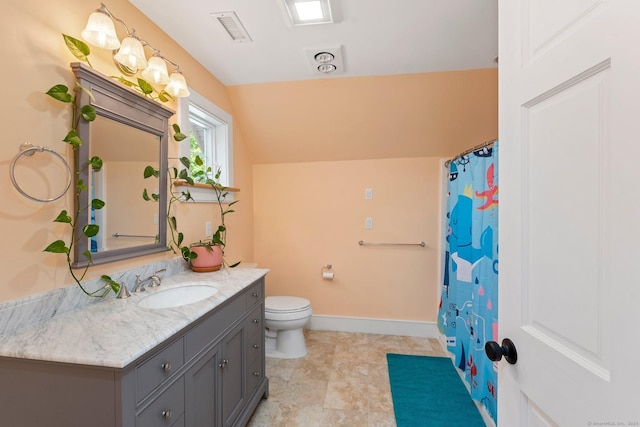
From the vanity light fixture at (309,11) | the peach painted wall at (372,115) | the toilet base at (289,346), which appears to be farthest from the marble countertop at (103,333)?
the peach painted wall at (372,115)

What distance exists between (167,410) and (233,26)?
1890 millimetres

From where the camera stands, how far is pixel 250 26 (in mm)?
1646

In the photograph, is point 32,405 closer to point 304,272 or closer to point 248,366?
point 248,366

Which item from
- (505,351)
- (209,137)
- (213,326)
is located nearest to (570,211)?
(505,351)

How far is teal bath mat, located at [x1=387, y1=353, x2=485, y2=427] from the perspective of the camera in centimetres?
171

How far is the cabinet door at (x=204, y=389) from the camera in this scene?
112 centimetres

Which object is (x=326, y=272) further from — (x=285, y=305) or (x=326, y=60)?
(x=326, y=60)

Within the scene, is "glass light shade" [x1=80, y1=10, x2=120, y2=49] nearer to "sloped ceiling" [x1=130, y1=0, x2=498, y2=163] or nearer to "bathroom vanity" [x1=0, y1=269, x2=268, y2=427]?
"sloped ceiling" [x1=130, y1=0, x2=498, y2=163]

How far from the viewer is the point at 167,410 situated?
98 centimetres

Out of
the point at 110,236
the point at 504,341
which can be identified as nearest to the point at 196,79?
the point at 110,236

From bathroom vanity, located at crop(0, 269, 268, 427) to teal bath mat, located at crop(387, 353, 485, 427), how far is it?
1123 mm

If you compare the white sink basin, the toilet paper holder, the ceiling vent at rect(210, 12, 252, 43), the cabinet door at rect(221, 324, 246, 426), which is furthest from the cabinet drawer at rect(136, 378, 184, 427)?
the toilet paper holder

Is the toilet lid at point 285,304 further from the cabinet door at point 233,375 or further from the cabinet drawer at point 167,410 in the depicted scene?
the cabinet drawer at point 167,410

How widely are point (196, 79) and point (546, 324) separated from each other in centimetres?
228
